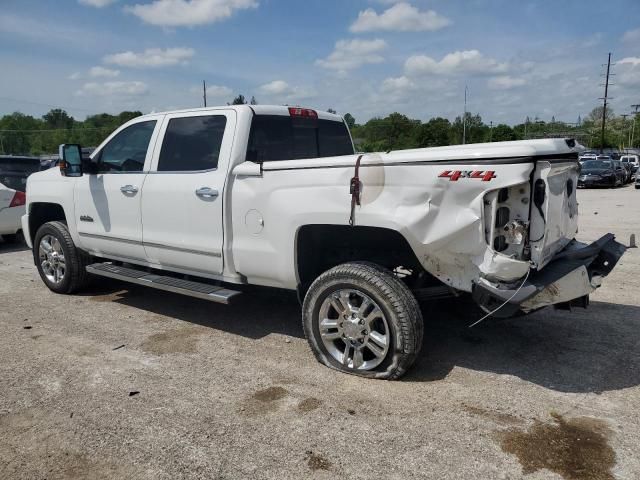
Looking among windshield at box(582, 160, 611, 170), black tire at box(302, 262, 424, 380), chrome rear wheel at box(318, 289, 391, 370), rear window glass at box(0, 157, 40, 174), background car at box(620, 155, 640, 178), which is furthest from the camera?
background car at box(620, 155, 640, 178)

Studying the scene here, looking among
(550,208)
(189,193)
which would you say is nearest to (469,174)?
(550,208)

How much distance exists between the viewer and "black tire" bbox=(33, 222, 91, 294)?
5973mm

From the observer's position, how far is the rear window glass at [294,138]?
458 cm

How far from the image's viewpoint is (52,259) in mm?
6242

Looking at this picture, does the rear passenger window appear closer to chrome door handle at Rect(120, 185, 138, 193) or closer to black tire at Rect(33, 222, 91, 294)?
chrome door handle at Rect(120, 185, 138, 193)

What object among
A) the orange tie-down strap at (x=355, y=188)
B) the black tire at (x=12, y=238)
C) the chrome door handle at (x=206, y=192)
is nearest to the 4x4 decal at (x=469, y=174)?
the orange tie-down strap at (x=355, y=188)

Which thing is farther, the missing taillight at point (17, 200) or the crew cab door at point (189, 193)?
the missing taillight at point (17, 200)

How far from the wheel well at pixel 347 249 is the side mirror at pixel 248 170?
59cm

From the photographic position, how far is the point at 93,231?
5609 mm

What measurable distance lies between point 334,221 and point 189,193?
1519 millimetres

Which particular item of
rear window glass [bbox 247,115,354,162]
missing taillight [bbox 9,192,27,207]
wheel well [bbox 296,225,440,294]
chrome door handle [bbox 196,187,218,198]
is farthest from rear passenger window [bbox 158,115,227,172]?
missing taillight [bbox 9,192,27,207]

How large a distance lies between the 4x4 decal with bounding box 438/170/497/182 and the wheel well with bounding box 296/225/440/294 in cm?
75

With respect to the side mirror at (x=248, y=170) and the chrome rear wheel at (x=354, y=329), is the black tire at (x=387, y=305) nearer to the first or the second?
the chrome rear wheel at (x=354, y=329)

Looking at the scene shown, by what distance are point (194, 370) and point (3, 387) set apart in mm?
1361
